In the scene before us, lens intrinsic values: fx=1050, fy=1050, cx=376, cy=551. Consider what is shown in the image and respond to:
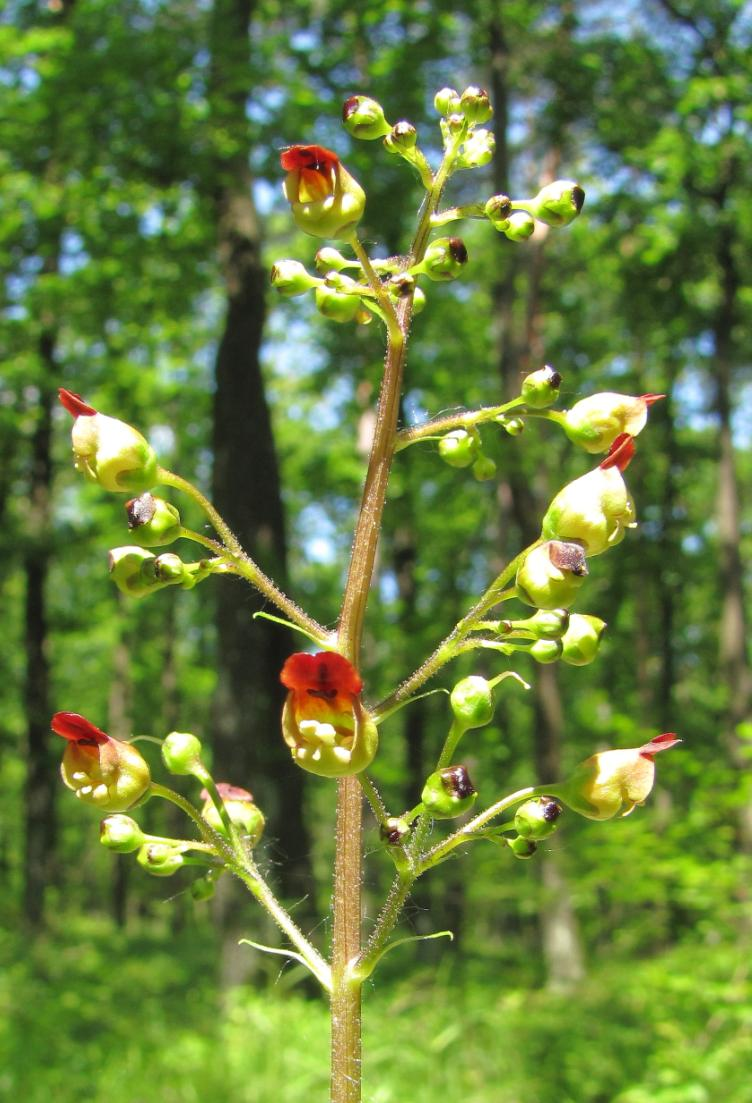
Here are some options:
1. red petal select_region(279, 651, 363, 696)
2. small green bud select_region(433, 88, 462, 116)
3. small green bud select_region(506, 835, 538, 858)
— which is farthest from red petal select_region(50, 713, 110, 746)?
small green bud select_region(433, 88, 462, 116)

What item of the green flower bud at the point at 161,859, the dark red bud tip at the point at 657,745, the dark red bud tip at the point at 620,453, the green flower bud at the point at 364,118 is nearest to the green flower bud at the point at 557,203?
the green flower bud at the point at 364,118

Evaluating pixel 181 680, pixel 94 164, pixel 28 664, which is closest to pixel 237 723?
pixel 94 164

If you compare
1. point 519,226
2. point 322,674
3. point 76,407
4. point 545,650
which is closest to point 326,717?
point 322,674

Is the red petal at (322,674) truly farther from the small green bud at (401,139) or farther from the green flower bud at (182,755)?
the small green bud at (401,139)

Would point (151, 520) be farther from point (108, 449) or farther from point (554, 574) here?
point (554, 574)

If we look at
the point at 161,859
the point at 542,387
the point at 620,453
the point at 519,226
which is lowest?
the point at 161,859
